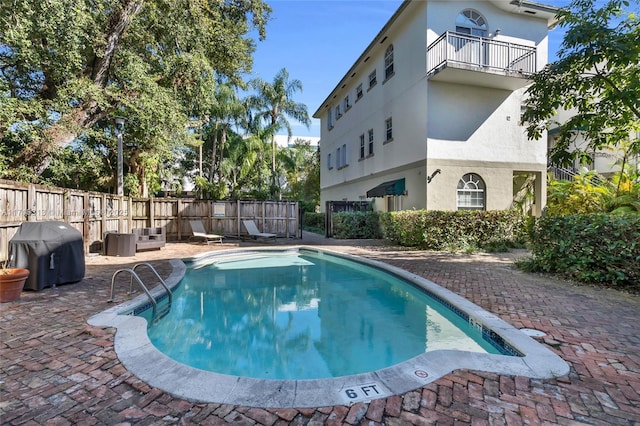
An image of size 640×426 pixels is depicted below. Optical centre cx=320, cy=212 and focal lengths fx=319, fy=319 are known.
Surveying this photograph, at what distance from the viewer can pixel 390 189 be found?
14.6m

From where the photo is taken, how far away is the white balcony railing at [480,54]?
12234mm

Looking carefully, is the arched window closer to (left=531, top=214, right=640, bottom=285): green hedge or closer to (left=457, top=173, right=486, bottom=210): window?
(left=457, top=173, right=486, bottom=210): window

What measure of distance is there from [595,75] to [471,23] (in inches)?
321

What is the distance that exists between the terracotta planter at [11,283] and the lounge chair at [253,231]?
390 inches

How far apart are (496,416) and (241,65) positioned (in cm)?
1607

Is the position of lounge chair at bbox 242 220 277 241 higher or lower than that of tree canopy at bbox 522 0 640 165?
lower

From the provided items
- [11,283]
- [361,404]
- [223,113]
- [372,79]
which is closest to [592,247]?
[361,404]

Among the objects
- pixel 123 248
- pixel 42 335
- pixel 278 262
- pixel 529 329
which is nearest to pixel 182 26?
pixel 123 248

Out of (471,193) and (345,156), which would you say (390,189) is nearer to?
(471,193)

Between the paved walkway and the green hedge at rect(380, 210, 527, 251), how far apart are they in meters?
6.31

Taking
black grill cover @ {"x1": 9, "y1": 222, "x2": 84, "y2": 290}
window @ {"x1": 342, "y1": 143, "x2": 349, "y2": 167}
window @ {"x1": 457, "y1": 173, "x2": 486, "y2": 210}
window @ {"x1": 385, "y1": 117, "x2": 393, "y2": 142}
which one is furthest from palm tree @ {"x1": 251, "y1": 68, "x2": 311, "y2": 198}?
black grill cover @ {"x1": 9, "y1": 222, "x2": 84, "y2": 290}

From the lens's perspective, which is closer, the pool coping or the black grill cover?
the pool coping

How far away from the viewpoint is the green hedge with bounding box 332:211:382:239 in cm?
1536

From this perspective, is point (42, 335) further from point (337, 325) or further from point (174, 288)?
point (337, 325)
